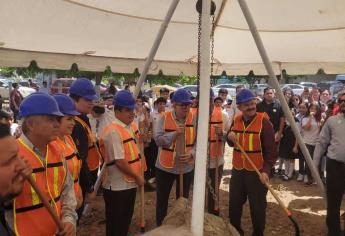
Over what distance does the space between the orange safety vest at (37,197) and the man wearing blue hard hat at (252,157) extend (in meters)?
2.48

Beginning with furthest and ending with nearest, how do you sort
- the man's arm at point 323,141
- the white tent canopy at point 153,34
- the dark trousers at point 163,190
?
1. the dark trousers at point 163,190
2. the man's arm at point 323,141
3. the white tent canopy at point 153,34

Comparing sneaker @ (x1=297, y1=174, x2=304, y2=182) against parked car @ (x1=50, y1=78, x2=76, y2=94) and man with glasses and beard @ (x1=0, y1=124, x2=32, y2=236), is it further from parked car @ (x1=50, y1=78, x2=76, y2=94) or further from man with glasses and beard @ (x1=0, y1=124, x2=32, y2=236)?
parked car @ (x1=50, y1=78, x2=76, y2=94)

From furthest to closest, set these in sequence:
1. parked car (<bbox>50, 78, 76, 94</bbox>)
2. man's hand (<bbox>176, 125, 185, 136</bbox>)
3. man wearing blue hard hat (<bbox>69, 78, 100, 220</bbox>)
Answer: parked car (<bbox>50, 78, 76, 94</bbox>)
man's hand (<bbox>176, 125, 185, 136</bbox>)
man wearing blue hard hat (<bbox>69, 78, 100, 220</bbox>)

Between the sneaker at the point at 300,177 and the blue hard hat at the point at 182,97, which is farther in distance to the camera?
the sneaker at the point at 300,177

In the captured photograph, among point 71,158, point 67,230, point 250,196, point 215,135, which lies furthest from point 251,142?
point 67,230

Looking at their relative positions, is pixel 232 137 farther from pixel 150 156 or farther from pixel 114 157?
pixel 150 156

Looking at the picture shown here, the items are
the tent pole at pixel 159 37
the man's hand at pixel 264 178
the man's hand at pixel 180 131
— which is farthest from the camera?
the man's hand at pixel 180 131

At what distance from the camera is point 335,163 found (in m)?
4.43

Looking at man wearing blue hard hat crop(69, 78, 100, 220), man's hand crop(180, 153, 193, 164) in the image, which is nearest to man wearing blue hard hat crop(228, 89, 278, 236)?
man's hand crop(180, 153, 193, 164)

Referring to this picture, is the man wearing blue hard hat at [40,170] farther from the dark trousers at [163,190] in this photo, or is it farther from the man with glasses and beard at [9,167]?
the dark trousers at [163,190]

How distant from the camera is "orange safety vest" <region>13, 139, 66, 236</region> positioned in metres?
2.17

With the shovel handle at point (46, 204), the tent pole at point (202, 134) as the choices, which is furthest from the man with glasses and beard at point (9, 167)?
the tent pole at point (202, 134)

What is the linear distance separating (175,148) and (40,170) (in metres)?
2.68

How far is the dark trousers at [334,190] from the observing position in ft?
14.5
